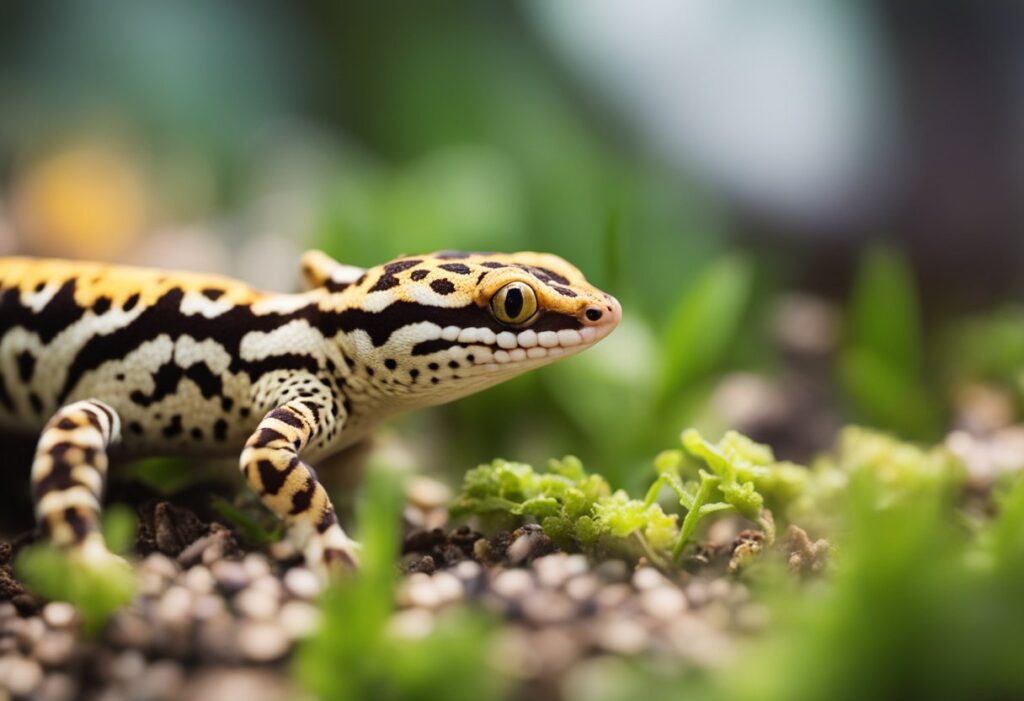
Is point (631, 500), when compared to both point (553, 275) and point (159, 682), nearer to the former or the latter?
point (553, 275)

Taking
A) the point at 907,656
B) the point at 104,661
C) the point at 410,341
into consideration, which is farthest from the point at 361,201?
the point at 907,656

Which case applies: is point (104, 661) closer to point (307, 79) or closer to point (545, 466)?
point (545, 466)

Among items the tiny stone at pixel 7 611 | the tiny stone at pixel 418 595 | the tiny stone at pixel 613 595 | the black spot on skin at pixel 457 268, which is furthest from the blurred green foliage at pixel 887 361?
the tiny stone at pixel 7 611

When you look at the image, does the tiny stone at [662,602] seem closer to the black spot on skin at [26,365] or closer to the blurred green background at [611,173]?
the blurred green background at [611,173]

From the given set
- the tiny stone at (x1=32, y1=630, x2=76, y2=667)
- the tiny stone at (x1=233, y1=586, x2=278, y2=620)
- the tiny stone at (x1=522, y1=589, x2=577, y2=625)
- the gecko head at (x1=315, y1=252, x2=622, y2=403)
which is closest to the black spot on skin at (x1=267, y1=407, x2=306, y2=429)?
the gecko head at (x1=315, y1=252, x2=622, y2=403)

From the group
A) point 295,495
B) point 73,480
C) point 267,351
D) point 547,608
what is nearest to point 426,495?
point 267,351
